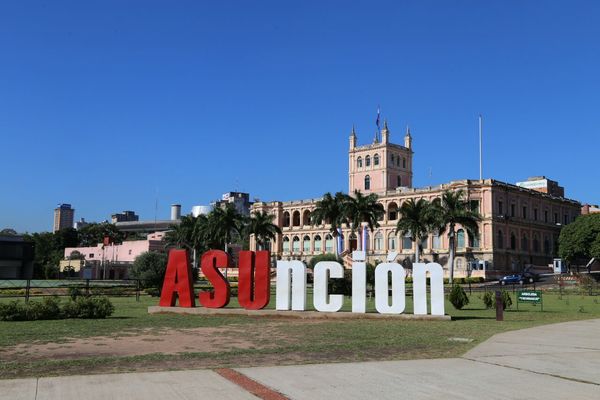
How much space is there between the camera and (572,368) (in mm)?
11320

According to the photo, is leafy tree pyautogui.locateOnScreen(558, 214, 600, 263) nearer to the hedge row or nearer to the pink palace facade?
the pink palace facade

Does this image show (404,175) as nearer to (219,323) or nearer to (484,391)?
(219,323)

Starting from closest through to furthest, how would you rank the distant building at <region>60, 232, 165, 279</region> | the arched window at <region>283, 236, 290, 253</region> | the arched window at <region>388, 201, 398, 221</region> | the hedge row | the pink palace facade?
the hedge row < the pink palace facade < the distant building at <region>60, 232, 165, 279</region> < the arched window at <region>388, 201, 398, 221</region> < the arched window at <region>283, 236, 290, 253</region>

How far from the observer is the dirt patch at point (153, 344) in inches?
519

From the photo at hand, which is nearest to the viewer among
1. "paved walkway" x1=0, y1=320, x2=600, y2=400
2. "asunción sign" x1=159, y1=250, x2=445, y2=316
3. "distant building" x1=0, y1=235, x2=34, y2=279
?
"paved walkway" x1=0, y1=320, x2=600, y2=400

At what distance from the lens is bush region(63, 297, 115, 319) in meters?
23.1

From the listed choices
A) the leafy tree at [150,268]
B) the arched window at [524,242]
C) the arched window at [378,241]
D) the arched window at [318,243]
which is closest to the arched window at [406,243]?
the arched window at [378,241]

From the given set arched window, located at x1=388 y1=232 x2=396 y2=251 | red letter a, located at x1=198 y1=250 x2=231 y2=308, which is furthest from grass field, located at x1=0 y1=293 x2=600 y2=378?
arched window, located at x1=388 y1=232 x2=396 y2=251

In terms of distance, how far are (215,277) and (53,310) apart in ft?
20.1

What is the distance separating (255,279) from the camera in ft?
79.3

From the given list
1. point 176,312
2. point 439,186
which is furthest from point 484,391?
point 439,186

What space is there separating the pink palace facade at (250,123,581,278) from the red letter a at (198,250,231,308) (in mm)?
56752

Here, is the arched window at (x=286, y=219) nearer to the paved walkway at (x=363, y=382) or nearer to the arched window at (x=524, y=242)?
the arched window at (x=524, y=242)

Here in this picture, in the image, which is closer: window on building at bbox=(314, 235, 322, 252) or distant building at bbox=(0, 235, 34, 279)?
distant building at bbox=(0, 235, 34, 279)
